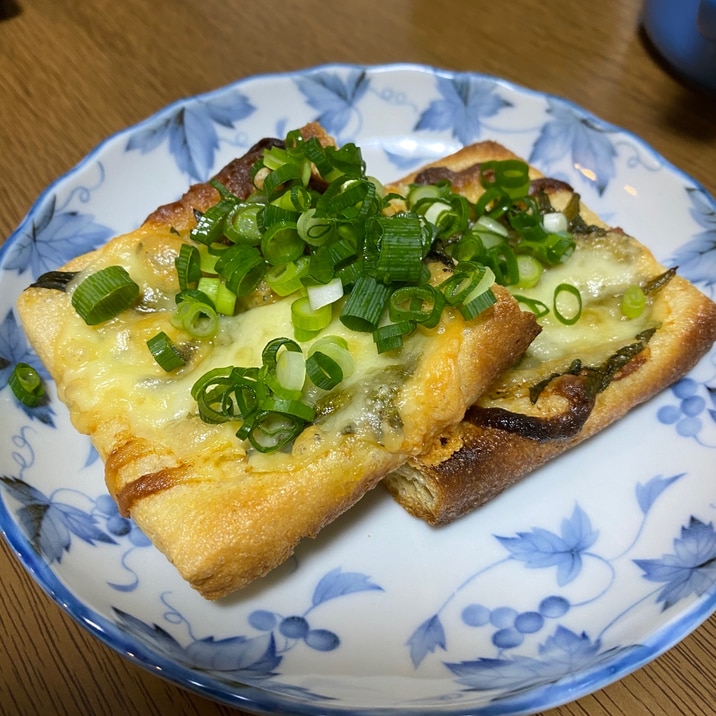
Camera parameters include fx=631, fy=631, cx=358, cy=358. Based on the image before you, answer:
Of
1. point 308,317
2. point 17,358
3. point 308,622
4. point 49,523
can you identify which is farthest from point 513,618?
point 17,358

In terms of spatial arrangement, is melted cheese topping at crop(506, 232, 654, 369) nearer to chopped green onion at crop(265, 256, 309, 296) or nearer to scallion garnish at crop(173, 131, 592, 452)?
scallion garnish at crop(173, 131, 592, 452)

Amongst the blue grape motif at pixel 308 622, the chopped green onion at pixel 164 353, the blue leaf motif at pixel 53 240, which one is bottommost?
the blue grape motif at pixel 308 622

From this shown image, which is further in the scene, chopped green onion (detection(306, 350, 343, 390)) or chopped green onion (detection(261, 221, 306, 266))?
chopped green onion (detection(261, 221, 306, 266))

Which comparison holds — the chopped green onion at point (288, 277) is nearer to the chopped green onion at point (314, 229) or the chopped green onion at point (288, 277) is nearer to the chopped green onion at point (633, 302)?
the chopped green onion at point (314, 229)

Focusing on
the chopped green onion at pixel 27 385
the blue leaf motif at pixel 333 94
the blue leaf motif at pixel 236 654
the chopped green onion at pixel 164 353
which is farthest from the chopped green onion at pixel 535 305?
the chopped green onion at pixel 27 385

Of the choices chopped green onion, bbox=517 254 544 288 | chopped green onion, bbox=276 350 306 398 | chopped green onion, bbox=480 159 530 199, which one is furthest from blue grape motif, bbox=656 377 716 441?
chopped green onion, bbox=276 350 306 398

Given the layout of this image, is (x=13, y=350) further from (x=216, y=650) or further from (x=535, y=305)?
(x=535, y=305)
